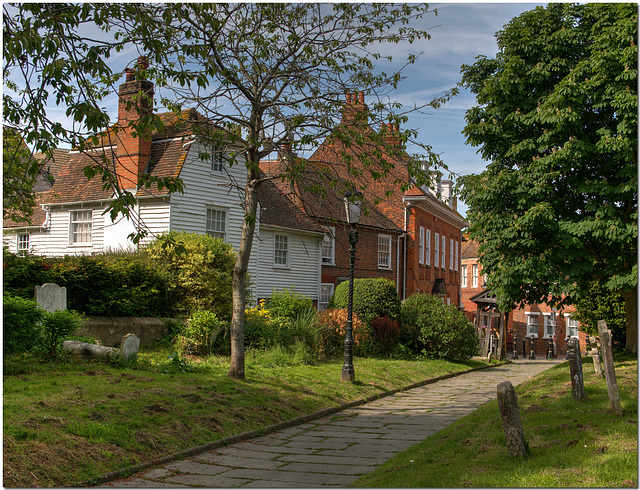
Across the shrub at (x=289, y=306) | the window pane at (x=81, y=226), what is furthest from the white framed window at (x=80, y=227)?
the shrub at (x=289, y=306)

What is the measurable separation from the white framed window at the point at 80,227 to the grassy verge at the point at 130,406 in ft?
36.8

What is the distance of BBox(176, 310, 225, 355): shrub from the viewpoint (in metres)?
15.6

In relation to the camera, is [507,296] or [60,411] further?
[507,296]

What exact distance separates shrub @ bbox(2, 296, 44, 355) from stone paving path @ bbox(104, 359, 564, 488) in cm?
480

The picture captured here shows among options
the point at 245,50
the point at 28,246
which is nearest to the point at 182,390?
the point at 245,50

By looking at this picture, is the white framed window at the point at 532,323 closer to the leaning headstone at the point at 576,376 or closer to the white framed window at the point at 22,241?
the white framed window at the point at 22,241

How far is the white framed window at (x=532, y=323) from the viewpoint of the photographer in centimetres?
4250

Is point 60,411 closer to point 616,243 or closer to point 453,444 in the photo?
point 453,444

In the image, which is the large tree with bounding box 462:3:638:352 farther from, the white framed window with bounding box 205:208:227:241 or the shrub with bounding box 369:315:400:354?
the white framed window with bounding box 205:208:227:241

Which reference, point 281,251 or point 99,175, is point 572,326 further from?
point 99,175

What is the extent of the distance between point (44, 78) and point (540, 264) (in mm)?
14647

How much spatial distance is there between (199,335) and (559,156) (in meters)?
11.1

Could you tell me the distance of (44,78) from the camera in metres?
6.76

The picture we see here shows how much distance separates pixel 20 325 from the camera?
1095cm
